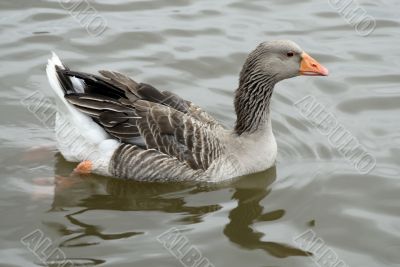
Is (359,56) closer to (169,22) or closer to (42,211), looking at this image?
(169,22)

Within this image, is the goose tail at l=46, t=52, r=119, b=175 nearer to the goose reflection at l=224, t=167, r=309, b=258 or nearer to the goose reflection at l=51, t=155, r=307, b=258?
the goose reflection at l=51, t=155, r=307, b=258

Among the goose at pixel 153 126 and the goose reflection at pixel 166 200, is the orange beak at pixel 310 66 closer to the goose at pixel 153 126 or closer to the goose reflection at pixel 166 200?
the goose at pixel 153 126

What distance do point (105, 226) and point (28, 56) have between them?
462 cm

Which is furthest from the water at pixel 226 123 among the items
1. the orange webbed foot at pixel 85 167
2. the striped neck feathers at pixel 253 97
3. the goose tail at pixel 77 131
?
the striped neck feathers at pixel 253 97

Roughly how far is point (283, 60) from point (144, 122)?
183 centimetres

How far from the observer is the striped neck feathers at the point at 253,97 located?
8727 millimetres

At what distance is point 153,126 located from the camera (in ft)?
27.9

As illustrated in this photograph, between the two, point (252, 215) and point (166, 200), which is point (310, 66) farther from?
point (166, 200)

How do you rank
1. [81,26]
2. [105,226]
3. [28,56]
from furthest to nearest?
[81,26], [28,56], [105,226]

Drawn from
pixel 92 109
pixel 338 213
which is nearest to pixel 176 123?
pixel 92 109

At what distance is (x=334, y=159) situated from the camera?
9398mm

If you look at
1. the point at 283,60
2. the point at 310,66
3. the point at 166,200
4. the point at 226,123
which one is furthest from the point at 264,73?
the point at 166,200

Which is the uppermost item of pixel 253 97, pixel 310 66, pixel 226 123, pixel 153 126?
pixel 310 66

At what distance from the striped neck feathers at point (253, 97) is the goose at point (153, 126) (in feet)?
0.04
